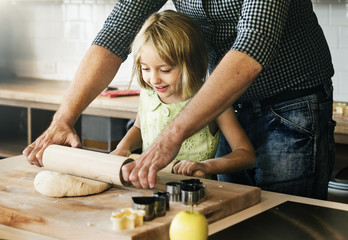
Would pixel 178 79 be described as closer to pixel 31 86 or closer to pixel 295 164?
pixel 295 164

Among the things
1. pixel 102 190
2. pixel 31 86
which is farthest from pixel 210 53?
pixel 31 86

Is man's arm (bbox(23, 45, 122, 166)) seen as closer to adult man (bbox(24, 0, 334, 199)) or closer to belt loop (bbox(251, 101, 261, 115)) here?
adult man (bbox(24, 0, 334, 199))

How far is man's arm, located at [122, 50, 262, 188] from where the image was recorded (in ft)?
4.41

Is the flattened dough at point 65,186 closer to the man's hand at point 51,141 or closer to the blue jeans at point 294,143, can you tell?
the man's hand at point 51,141

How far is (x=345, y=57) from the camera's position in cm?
315

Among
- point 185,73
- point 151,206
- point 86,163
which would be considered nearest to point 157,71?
point 185,73

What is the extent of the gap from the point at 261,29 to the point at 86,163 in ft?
1.86

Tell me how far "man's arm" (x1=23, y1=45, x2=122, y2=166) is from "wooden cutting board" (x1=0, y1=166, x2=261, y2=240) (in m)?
0.17

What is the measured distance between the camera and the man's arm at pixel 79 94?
1.71 meters

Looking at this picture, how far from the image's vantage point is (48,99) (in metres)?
3.42

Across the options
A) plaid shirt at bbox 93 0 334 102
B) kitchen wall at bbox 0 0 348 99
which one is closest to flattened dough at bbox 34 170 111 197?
plaid shirt at bbox 93 0 334 102

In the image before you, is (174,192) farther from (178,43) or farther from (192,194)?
(178,43)

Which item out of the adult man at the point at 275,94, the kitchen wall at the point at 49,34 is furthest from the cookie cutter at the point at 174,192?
the kitchen wall at the point at 49,34

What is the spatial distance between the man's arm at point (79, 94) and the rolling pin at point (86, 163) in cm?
11
